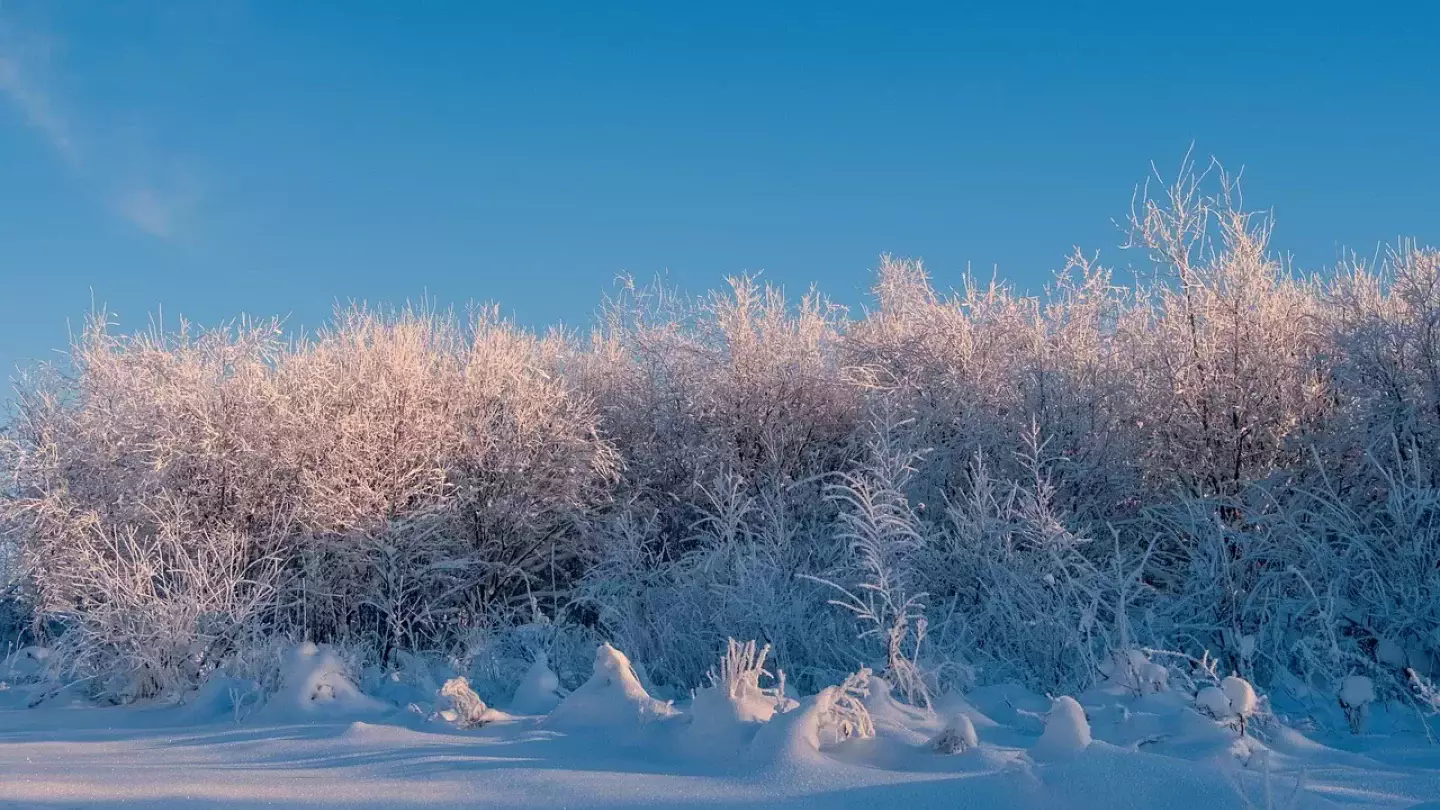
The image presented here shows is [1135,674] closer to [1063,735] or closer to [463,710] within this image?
[1063,735]

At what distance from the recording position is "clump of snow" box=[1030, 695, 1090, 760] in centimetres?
392

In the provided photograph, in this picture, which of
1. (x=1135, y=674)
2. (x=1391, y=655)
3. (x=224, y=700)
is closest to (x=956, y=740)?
(x=1135, y=674)

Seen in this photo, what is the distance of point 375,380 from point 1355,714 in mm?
9199

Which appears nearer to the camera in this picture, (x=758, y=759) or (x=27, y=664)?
(x=758, y=759)

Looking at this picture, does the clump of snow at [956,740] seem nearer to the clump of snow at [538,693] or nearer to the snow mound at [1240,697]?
the snow mound at [1240,697]

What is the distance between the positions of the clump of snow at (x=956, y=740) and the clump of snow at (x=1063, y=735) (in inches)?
8.9

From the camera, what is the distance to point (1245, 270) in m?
9.49

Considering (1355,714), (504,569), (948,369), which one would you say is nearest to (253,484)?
(504,569)

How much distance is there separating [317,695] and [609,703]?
2.09 metres

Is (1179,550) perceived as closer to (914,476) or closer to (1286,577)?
(1286,577)

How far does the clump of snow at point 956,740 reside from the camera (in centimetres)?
409

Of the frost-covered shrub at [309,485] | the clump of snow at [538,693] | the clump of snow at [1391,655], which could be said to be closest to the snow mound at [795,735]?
the clump of snow at [538,693]

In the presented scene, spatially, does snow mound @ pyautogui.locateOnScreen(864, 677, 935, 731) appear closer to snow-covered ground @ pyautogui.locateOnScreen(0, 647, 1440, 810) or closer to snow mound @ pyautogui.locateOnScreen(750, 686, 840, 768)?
snow-covered ground @ pyautogui.locateOnScreen(0, 647, 1440, 810)

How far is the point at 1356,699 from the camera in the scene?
16.3 ft
